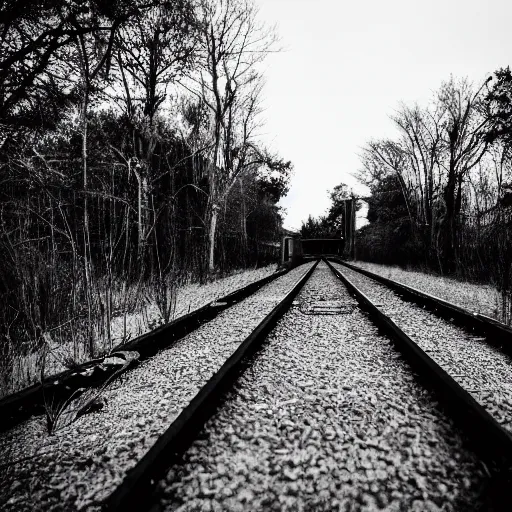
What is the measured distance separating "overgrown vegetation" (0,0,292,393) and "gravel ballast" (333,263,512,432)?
120 inches

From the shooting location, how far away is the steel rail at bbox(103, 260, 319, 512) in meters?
1.34

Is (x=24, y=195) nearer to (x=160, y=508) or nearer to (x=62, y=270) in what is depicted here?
(x=62, y=270)

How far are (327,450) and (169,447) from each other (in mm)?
770

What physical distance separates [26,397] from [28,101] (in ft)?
18.3

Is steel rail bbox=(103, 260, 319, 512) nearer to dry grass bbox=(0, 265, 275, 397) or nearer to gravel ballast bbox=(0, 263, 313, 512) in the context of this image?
gravel ballast bbox=(0, 263, 313, 512)

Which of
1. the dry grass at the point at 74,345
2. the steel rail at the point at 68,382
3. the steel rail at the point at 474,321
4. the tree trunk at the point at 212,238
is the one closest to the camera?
the steel rail at the point at 68,382

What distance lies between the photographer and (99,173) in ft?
18.6

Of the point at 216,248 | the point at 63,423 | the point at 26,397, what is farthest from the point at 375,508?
the point at 216,248

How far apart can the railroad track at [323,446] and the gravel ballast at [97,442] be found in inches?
7.2

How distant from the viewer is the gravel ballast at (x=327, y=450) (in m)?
1.51

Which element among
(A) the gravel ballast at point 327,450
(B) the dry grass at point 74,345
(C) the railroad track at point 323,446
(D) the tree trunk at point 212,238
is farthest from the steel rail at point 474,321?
(D) the tree trunk at point 212,238

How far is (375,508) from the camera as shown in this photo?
1442 millimetres

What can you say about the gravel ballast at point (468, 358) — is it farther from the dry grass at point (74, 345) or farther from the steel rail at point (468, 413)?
the dry grass at point (74, 345)

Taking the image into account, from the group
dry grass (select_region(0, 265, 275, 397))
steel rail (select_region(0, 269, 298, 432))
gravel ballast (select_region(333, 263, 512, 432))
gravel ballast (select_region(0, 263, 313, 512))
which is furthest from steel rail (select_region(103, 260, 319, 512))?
gravel ballast (select_region(333, 263, 512, 432))
